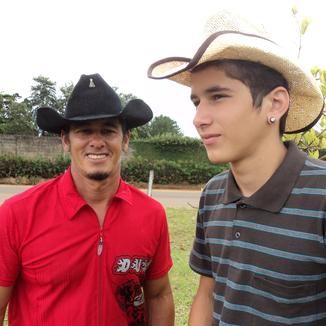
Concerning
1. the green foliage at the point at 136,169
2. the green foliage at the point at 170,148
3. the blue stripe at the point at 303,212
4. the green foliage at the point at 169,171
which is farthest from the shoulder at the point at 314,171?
the green foliage at the point at 170,148

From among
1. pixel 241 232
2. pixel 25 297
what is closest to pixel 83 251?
pixel 25 297

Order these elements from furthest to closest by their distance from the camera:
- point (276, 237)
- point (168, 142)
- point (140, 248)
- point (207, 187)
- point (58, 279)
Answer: point (168, 142) → point (140, 248) → point (58, 279) → point (207, 187) → point (276, 237)

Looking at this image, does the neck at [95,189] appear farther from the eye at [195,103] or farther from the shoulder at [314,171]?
the shoulder at [314,171]

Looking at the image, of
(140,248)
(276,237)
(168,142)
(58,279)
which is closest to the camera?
(276,237)

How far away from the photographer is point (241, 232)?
1557mm

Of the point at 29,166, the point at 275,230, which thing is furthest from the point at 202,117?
the point at 29,166

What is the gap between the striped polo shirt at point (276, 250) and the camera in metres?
1.38

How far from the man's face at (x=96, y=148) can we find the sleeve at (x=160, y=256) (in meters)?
0.37

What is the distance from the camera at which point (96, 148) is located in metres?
2.26

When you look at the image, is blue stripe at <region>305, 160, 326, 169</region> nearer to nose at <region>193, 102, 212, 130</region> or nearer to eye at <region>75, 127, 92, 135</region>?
nose at <region>193, 102, 212, 130</region>

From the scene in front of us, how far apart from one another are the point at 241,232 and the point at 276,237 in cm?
15

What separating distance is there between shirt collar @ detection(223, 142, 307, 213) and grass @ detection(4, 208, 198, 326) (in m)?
3.13

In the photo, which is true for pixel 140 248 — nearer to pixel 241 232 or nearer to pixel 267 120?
pixel 241 232

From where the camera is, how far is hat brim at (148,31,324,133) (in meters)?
1.47
